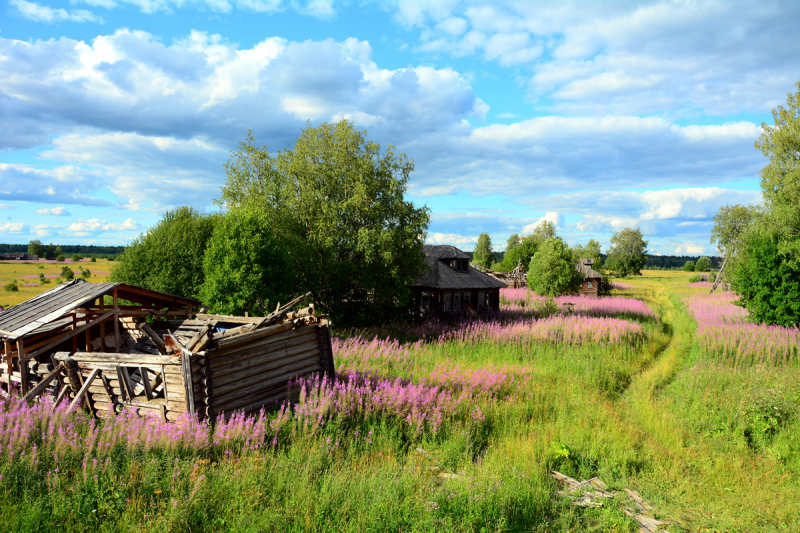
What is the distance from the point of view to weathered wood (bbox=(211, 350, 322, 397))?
8.27m

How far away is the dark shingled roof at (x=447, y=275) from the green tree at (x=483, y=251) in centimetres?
5971

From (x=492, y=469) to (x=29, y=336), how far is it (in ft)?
39.2

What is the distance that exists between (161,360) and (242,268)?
28.2 feet

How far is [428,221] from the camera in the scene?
22656 millimetres

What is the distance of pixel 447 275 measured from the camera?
26984mm

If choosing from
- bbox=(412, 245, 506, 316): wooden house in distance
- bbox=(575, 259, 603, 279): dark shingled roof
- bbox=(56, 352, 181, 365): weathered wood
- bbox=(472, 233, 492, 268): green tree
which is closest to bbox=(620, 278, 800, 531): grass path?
bbox=(56, 352, 181, 365): weathered wood

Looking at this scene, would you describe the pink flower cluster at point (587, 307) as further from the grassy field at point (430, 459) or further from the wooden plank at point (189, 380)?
the wooden plank at point (189, 380)

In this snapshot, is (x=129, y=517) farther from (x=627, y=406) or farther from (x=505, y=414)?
(x=627, y=406)

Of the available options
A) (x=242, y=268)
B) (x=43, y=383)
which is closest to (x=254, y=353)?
(x=43, y=383)

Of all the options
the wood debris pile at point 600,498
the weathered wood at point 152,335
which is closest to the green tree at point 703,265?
the wood debris pile at point 600,498

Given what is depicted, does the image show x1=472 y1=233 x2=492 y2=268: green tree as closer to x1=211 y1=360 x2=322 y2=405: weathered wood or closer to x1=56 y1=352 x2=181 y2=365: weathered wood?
x1=211 y1=360 x2=322 y2=405: weathered wood

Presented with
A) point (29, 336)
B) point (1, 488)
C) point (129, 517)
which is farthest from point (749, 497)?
point (29, 336)

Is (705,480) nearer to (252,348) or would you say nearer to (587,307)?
(252,348)

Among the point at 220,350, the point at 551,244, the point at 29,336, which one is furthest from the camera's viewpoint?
the point at 551,244
